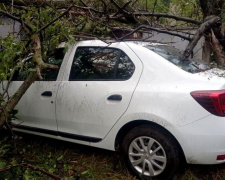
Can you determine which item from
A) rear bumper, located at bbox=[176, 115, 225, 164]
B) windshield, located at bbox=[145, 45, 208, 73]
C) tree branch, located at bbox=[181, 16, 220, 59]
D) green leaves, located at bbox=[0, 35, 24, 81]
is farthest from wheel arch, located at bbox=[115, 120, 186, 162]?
green leaves, located at bbox=[0, 35, 24, 81]

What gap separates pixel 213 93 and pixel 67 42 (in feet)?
6.24

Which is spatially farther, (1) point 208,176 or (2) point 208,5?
(2) point 208,5

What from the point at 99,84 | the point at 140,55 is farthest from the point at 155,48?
the point at 99,84

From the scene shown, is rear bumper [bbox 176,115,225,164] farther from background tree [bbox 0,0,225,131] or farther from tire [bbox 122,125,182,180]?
background tree [bbox 0,0,225,131]

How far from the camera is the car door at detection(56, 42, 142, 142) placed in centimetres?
297

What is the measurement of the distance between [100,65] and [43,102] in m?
0.93

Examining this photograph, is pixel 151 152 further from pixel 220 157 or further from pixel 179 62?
pixel 179 62

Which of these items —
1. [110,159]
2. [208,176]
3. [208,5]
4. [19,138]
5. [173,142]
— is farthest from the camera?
[208,5]

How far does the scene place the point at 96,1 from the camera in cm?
477

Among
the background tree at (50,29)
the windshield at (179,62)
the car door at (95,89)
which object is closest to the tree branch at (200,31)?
the background tree at (50,29)

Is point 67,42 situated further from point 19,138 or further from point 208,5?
point 208,5

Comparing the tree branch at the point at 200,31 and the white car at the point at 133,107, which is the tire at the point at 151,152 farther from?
the tree branch at the point at 200,31

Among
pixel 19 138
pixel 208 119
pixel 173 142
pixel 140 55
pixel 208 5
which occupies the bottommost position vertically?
pixel 19 138

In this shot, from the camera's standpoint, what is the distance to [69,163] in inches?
97.5
